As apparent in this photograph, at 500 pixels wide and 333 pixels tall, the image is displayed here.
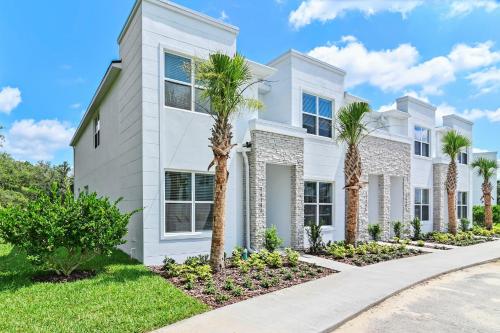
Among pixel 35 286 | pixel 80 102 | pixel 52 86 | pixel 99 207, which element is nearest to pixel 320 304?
pixel 99 207

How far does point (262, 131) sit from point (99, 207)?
610 cm

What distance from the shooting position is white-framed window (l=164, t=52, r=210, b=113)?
32.7ft

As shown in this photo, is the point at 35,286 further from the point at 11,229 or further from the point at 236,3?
the point at 236,3

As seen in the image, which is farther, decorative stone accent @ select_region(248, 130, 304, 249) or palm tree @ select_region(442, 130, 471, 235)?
palm tree @ select_region(442, 130, 471, 235)

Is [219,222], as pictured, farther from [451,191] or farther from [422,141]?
[422,141]

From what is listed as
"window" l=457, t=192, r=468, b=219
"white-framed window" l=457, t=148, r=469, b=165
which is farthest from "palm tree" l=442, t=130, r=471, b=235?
"white-framed window" l=457, t=148, r=469, b=165

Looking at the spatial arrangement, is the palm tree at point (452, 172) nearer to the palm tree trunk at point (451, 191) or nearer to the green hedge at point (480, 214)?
the palm tree trunk at point (451, 191)

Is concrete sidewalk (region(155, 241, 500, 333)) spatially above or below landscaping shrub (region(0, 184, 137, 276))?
below

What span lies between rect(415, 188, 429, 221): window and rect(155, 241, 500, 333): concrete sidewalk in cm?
920

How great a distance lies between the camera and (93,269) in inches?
330

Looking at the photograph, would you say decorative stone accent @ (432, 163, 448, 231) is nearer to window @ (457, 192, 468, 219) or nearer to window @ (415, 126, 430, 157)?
window @ (415, 126, 430, 157)

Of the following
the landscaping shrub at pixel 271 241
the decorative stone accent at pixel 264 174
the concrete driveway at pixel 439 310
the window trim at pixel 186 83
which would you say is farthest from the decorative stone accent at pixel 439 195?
the window trim at pixel 186 83

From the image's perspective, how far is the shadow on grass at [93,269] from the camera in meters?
7.17

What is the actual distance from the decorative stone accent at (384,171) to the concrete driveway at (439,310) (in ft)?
21.8
